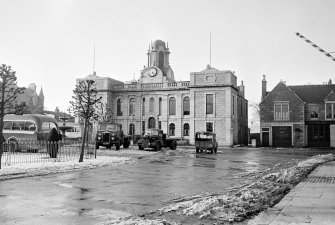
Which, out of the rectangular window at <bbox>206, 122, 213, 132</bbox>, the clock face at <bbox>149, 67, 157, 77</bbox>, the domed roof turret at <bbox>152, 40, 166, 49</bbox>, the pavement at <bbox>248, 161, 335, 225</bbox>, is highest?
the domed roof turret at <bbox>152, 40, 166, 49</bbox>

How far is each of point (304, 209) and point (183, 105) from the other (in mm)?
48691

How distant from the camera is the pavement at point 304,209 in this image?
6.13 metres

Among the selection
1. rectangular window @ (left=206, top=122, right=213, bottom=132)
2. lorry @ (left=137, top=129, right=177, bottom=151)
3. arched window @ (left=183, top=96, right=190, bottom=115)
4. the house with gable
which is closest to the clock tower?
arched window @ (left=183, top=96, right=190, bottom=115)

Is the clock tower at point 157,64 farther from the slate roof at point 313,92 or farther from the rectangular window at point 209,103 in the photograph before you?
the slate roof at point 313,92

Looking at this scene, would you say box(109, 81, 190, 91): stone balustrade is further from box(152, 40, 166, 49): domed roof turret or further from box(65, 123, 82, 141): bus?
box(152, 40, 166, 49): domed roof turret

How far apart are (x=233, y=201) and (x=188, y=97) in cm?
4795

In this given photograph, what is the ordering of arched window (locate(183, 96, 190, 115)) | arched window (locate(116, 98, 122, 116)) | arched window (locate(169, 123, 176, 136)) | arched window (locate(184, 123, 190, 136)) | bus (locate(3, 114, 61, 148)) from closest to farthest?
bus (locate(3, 114, 61, 148))
arched window (locate(184, 123, 190, 136))
arched window (locate(183, 96, 190, 115))
arched window (locate(169, 123, 176, 136))
arched window (locate(116, 98, 122, 116))

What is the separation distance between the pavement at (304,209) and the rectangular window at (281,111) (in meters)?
39.1

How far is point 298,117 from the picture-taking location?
4716 centimetres

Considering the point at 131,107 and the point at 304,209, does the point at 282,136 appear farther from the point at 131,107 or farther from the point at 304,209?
the point at 304,209

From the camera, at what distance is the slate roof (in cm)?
4781

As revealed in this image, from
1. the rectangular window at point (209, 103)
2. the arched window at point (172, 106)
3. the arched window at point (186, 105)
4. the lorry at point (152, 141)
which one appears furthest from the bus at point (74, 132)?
the lorry at point (152, 141)

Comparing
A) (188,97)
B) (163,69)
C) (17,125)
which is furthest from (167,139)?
(163,69)

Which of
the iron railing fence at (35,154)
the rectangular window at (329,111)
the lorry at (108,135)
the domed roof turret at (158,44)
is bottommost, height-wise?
the iron railing fence at (35,154)
